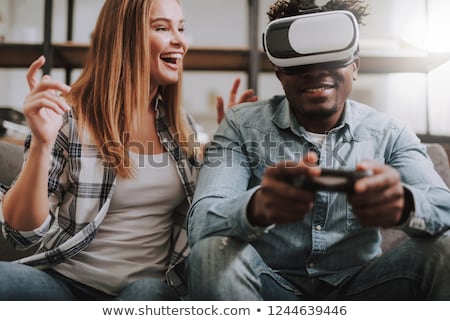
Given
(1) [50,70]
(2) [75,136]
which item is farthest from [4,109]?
(2) [75,136]

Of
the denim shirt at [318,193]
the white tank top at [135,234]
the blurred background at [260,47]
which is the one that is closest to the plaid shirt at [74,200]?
the white tank top at [135,234]

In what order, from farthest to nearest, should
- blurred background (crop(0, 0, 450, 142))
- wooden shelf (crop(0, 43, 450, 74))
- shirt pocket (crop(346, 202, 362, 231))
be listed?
wooden shelf (crop(0, 43, 450, 74)) → blurred background (crop(0, 0, 450, 142)) → shirt pocket (crop(346, 202, 362, 231))

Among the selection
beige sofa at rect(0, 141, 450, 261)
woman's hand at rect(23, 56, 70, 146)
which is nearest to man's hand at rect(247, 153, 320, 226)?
woman's hand at rect(23, 56, 70, 146)

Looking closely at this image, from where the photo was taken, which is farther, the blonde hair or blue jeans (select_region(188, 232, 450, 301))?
the blonde hair

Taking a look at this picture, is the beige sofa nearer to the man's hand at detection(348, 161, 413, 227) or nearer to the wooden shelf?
the wooden shelf

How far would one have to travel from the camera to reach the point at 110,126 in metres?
0.86

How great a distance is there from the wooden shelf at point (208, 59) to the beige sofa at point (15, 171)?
0.25m

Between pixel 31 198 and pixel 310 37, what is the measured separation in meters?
0.50

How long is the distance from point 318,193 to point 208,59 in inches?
30.6

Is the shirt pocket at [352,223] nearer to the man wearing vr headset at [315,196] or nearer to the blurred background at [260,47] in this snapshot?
the man wearing vr headset at [315,196]

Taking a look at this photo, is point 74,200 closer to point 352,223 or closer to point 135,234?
point 135,234

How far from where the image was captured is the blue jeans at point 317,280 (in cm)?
60

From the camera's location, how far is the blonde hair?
2.84ft

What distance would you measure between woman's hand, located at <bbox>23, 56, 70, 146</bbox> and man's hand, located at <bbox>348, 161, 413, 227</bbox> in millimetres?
441
